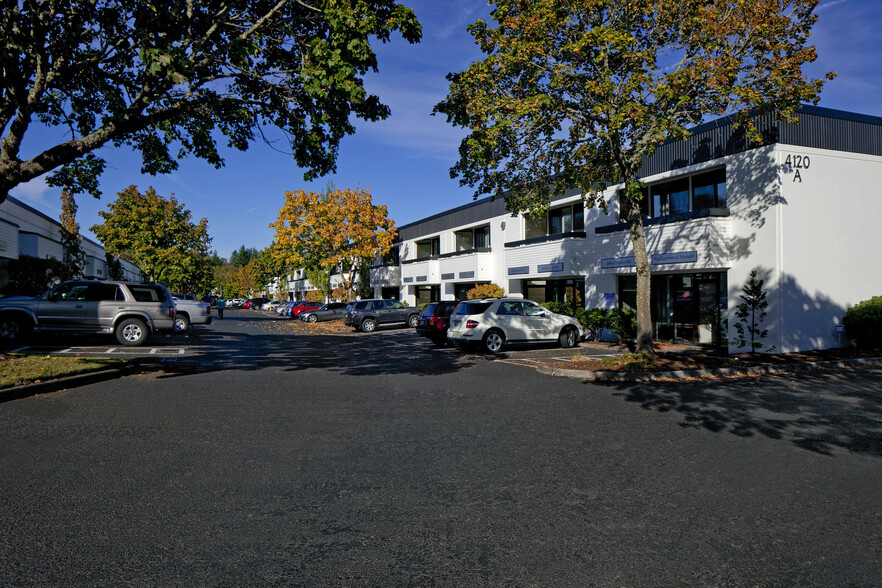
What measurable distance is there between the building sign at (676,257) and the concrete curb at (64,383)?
1483cm

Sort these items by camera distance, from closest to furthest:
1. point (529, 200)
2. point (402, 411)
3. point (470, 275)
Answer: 1. point (402, 411)
2. point (529, 200)
3. point (470, 275)

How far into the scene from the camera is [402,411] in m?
7.91

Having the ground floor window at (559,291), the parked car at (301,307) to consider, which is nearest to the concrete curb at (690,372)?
the ground floor window at (559,291)

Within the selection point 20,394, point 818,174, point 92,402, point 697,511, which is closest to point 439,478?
point 697,511

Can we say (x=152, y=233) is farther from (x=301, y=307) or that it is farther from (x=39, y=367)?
(x=39, y=367)

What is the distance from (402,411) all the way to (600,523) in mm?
4256

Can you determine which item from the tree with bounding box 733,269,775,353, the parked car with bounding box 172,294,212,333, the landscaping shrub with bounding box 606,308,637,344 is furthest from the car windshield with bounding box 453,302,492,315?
the parked car with bounding box 172,294,212,333

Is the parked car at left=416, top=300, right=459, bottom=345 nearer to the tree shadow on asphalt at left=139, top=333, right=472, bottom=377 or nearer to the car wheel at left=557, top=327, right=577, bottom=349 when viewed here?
the tree shadow on asphalt at left=139, top=333, right=472, bottom=377

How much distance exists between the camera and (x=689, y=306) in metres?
18.1

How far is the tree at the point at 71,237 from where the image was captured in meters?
32.7

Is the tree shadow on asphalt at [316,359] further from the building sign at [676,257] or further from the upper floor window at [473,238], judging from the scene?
the upper floor window at [473,238]

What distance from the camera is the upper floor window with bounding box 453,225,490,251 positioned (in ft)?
103

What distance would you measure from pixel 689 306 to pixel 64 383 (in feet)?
55.8

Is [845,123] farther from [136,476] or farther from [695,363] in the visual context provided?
[136,476]
